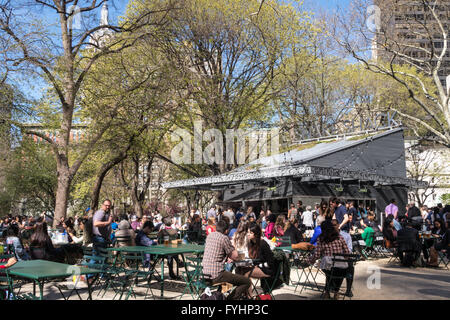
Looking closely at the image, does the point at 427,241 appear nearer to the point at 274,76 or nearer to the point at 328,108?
the point at 274,76

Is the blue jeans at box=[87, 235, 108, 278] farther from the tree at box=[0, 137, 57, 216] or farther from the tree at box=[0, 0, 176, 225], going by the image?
the tree at box=[0, 137, 57, 216]

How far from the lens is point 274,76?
23.8 meters

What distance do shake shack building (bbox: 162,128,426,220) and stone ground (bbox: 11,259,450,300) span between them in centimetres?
971

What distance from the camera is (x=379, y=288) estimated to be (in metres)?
8.74

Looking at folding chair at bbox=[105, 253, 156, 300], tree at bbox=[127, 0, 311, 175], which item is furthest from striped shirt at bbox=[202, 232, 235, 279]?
tree at bbox=[127, 0, 311, 175]

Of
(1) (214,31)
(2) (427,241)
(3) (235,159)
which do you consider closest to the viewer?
(2) (427,241)

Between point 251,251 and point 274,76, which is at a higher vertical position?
point 274,76

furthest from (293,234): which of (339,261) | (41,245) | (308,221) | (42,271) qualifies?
(42,271)

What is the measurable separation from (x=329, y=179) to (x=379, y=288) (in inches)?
609

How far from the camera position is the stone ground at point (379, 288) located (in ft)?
26.4

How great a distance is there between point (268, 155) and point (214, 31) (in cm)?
1042

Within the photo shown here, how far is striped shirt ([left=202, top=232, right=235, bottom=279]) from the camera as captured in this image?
6.43 m
